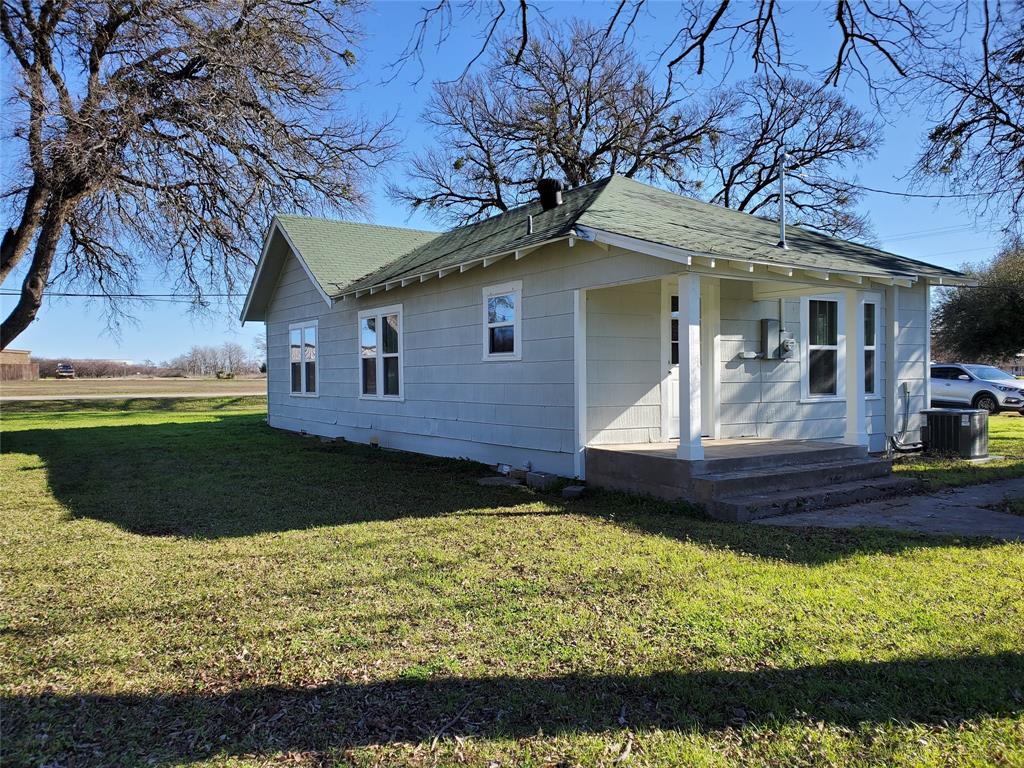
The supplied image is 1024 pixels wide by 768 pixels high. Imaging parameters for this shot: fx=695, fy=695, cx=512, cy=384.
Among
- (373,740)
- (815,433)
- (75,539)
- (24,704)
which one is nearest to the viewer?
(373,740)

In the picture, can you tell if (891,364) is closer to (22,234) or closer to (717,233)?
(717,233)

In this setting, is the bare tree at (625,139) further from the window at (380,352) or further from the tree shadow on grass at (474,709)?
the tree shadow on grass at (474,709)

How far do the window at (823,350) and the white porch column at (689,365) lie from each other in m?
4.00

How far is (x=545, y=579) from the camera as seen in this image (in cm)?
483

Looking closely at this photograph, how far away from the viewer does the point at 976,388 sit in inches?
765

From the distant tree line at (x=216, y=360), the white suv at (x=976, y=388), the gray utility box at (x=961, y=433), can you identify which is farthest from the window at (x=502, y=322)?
the distant tree line at (x=216, y=360)

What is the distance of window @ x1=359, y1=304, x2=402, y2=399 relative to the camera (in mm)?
12508

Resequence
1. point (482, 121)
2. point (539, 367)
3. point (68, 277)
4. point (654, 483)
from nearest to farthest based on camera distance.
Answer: point (654, 483), point (539, 367), point (68, 277), point (482, 121)

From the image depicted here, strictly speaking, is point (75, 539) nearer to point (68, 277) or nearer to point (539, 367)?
point (539, 367)

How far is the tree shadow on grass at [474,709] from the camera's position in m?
2.81

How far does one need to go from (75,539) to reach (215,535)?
1187 mm

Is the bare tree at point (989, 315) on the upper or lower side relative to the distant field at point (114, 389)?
upper

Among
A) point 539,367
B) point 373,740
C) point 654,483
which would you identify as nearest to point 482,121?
point 539,367

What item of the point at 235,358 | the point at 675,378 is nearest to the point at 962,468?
the point at 675,378
